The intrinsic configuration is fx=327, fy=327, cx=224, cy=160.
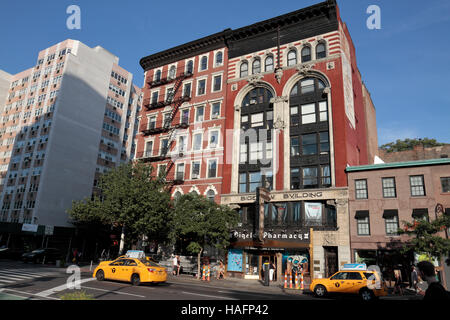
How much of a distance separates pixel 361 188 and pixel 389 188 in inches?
89.7

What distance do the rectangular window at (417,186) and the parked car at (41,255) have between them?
37.5m

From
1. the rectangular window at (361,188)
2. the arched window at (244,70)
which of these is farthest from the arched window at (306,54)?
the rectangular window at (361,188)

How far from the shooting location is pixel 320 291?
19109mm

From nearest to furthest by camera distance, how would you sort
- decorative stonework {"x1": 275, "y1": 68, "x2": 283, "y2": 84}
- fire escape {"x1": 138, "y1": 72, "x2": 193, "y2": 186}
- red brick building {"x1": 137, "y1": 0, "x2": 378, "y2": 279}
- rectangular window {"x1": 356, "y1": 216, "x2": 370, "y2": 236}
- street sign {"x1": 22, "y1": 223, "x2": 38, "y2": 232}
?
1. rectangular window {"x1": 356, "y1": 216, "x2": 370, "y2": 236}
2. red brick building {"x1": 137, "y1": 0, "x2": 378, "y2": 279}
3. decorative stonework {"x1": 275, "y1": 68, "x2": 283, "y2": 84}
4. fire escape {"x1": 138, "y1": 72, "x2": 193, "y2": 186}
5. street sign {"x1": 22, "y1": 223, "x2": 38, "y2": 232}

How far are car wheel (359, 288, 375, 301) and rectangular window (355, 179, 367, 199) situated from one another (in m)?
12.9

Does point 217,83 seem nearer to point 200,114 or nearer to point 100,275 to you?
point 200,114

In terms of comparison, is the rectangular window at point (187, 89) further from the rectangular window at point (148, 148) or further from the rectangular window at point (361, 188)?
the rectangular window at point (361, 188)

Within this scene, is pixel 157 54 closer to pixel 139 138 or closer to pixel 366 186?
pixel 139 138

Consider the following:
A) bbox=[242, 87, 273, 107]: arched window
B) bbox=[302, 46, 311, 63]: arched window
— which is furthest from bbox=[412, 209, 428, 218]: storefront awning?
bbox=[302, 46, 311, 63]: arched window

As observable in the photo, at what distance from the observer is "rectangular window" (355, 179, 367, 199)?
29.3m

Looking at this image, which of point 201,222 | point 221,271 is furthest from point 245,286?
point 201,222

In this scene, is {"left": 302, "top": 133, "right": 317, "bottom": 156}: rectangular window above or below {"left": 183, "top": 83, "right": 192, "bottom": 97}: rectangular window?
below

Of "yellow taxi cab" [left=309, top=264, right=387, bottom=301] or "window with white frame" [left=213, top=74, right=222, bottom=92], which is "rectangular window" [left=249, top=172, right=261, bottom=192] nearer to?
"window with white frame" [left=213, top=74, right=222, bottom=92]

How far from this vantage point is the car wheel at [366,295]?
17.4 meters
